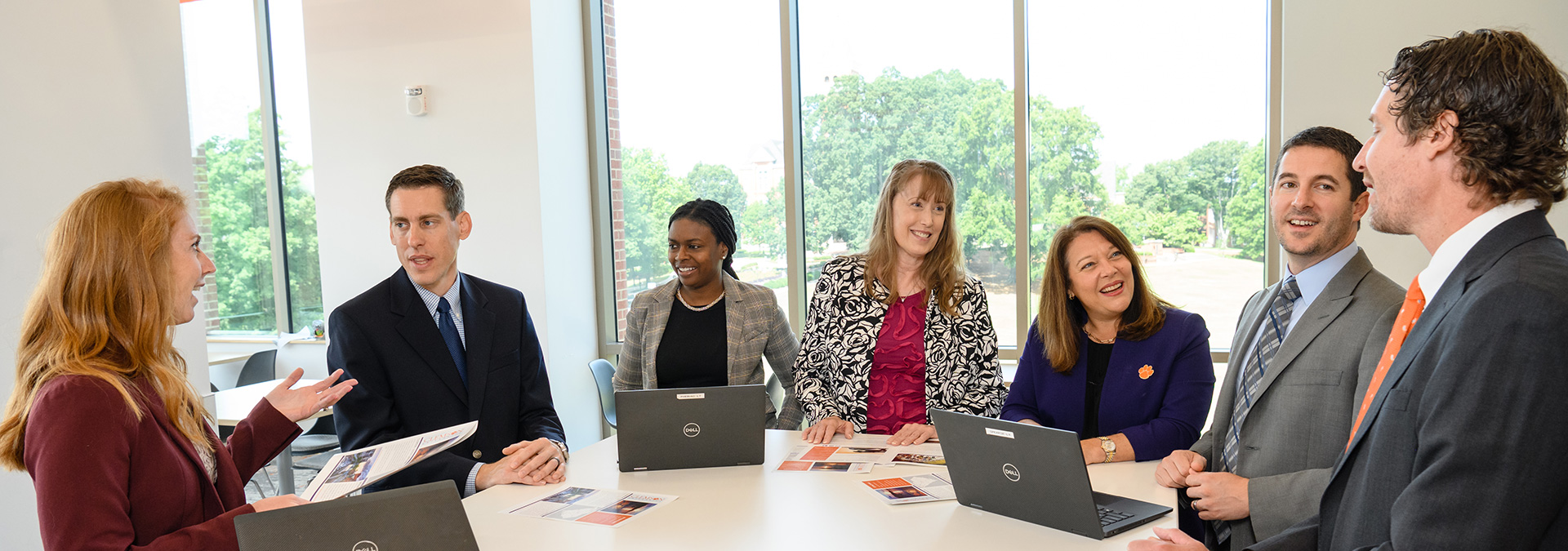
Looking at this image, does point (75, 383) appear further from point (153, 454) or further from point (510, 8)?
point (510, 8)

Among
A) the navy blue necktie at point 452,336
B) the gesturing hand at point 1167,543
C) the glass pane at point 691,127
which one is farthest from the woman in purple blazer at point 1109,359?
the glass pane at point 691,127

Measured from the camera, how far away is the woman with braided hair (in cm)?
329

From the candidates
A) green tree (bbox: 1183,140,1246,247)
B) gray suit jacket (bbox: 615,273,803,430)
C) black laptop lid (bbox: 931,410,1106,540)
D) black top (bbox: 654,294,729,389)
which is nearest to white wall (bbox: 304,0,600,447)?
gray suit jacket (bbox: 615,273,803,430)

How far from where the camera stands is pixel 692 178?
5.52 metres

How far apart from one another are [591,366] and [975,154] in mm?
2419

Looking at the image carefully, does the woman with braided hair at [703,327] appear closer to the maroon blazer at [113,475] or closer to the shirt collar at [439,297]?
the shirt collar at [439,297]

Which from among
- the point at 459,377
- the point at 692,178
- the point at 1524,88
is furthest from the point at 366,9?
the point at 1524,88

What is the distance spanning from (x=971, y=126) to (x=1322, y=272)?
2.91 m

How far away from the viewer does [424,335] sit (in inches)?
103

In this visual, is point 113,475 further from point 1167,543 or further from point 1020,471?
point 1167,543

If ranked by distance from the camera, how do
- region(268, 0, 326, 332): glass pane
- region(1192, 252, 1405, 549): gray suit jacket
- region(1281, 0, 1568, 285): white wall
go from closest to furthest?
region(1192, 252, 1405, 549): gray suit jacket < region(1281, 0, 1568, 285): white wall < region(268, 0, 326, 332): glass pane

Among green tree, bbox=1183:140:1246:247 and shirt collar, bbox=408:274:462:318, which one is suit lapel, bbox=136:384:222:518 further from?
green tree, bbox=1183:140:1246:247

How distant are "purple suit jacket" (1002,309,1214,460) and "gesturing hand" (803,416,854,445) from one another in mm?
614

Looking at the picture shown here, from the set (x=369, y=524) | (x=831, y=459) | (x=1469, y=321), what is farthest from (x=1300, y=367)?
(x=369, y=524)
